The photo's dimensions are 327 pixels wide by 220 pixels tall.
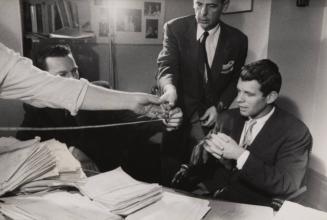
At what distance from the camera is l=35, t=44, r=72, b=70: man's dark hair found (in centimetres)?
136

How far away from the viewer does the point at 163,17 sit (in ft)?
4.64

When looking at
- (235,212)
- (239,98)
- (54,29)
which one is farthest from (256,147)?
(54,29)

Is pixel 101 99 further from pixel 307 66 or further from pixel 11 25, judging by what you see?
pixel 307 66

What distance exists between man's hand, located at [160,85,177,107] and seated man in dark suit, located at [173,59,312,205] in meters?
0.22

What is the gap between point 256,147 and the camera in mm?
1370

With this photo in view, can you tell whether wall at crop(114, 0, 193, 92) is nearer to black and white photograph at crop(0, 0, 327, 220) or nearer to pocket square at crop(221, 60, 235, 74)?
black and white photograph at crop(0, 0, 327, 220)

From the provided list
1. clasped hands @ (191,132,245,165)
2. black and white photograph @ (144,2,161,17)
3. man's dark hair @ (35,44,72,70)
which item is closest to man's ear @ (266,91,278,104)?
clasped hands @ (191,132,245,165)

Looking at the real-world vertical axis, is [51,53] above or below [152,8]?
below

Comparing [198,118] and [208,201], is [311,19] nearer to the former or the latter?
[198,118]

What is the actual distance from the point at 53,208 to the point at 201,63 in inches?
32.4

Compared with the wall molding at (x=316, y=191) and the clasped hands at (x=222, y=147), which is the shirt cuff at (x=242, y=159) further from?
the wall molding at (x=316, y=191)

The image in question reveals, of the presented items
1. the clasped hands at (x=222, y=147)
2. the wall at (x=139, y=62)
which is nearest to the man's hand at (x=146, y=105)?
the wall at (x=139, y=62)

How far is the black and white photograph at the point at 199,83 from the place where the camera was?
4.28 ft

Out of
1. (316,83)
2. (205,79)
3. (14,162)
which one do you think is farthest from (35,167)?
(316,83)
